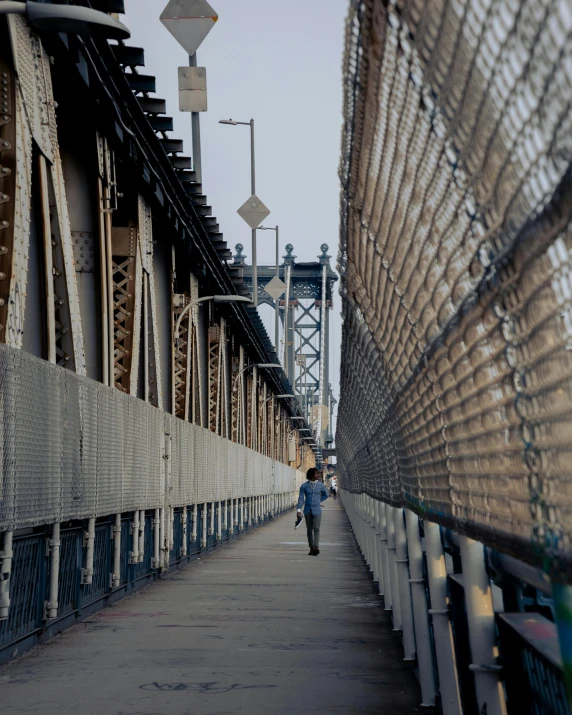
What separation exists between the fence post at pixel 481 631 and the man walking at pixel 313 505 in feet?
52.3

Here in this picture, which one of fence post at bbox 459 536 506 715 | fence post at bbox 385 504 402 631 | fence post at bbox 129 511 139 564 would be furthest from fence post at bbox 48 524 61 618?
fence post at bbox 459 536 506 715

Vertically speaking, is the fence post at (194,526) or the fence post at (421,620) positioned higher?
the fence post at (194,526)

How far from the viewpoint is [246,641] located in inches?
338

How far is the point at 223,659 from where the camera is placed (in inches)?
302

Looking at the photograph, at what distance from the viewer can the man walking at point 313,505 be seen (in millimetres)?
19719

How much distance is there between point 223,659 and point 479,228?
595 centimetres

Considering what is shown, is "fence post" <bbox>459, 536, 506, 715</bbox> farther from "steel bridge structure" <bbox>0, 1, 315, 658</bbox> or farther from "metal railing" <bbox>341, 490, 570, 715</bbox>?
"steel bridge structure" <bbox>0, 1, 315, 658</bbox>

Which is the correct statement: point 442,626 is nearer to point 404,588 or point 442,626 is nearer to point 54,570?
point 404,588

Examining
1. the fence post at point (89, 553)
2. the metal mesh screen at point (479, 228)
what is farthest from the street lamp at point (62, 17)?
the fence post at point (89, 553)

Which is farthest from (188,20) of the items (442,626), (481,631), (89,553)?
(481,631)

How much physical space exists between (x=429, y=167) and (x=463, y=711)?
8.01ft

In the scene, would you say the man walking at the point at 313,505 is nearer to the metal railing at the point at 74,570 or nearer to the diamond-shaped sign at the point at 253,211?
the metal railing at the point at 74,570

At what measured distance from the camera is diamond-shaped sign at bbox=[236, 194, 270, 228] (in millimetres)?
30844

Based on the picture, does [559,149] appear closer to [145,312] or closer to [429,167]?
[429,167]
